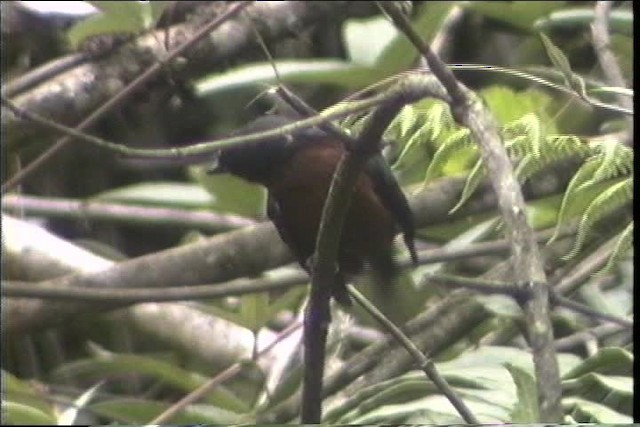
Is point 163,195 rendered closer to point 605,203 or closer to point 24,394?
point 24,394

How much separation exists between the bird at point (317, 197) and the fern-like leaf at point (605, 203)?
12 centimetres

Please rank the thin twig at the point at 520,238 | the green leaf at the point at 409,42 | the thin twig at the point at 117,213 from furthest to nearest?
the thin twig at the point at 117,213, the green leaf at the point at 409,42, the thin twig at the point at 520,238

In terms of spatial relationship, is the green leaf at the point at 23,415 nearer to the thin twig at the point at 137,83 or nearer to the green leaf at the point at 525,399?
the thin twig at the point at 137,83

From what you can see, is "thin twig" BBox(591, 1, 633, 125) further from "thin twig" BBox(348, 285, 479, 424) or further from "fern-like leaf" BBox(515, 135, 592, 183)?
"thin twig" BBox(348, 285, 479, 424)

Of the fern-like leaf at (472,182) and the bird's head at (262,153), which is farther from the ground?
the bird's head at (262,153)

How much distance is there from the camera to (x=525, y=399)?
788 mm

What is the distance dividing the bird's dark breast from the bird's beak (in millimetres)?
43

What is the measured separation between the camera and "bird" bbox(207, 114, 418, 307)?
0.83 m

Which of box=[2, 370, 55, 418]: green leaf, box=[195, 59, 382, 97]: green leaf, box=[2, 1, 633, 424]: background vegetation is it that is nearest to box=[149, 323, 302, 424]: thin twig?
box=[2, 1, 633, 424]: background vegetation

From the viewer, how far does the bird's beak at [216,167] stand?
0.87m

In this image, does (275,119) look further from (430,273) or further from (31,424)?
(31,424)

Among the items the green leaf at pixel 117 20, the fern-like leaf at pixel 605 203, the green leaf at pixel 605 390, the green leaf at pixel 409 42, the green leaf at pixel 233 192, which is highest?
the green leaf at pixel 117 20

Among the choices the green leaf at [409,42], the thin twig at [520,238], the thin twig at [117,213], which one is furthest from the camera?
the thin twig at [117,213]

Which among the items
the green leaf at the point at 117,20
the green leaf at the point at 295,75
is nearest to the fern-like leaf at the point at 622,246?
the green leaf at the point at 295,75
